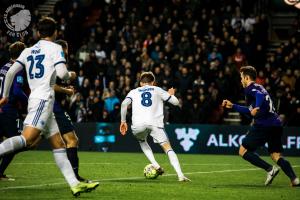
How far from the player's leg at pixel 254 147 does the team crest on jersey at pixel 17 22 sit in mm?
5833

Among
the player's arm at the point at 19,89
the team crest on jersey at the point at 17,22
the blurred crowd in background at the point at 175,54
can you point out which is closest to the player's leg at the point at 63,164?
Result: the player's arm at the point at 19,89

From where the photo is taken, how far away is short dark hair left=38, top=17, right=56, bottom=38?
11.4 meters

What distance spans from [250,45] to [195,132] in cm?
418

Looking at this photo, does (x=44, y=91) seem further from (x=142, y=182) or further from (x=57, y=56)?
(x=142, y=182)

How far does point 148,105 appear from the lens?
15898 mm

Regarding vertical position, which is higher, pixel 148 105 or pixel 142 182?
pixel 148 105

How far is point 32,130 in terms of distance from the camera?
11.2 meters

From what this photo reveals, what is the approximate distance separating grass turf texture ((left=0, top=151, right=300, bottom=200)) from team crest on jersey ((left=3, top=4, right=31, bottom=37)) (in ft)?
9.98

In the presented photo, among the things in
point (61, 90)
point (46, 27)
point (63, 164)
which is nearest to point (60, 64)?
point (46, 27)

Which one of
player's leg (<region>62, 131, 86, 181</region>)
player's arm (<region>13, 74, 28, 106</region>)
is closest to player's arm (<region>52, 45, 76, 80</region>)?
player's leg (<region>62, 131, 86, 181</region>)

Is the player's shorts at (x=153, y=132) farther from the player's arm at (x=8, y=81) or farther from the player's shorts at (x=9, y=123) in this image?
the player's arm at (x=8, y=81)

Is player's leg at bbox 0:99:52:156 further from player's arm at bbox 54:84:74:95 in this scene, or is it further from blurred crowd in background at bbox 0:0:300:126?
blurred crowd in background at bbox 0:0:300:126

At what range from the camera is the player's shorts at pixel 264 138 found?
14352mm

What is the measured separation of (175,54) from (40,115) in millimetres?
17425
